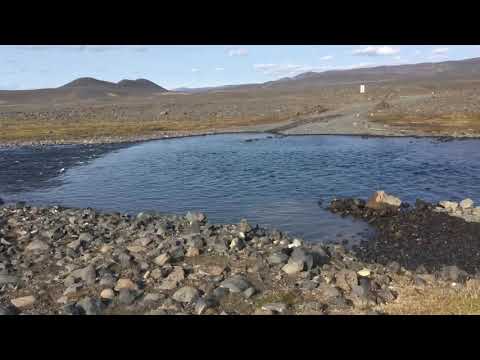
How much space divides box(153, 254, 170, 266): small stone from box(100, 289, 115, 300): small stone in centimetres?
201

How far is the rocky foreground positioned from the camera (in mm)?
10438

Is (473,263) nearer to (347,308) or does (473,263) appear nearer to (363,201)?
(347,308)

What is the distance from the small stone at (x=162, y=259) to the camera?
12.9m

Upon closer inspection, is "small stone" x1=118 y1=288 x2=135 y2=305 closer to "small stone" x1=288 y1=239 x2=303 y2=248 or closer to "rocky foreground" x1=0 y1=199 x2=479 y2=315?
"rocky foreground" x1=0 y1=199 x2=479 y2=315

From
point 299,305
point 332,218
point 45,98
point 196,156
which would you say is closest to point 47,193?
point 196,156

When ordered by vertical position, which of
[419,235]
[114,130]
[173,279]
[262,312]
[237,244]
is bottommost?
[419,235]

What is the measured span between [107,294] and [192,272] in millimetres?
2352

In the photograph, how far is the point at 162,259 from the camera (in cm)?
1301

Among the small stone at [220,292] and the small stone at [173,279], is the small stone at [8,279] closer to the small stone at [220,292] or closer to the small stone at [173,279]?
the small stone at [173,279]

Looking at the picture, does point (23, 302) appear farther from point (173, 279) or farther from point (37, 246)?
point (37, 246)

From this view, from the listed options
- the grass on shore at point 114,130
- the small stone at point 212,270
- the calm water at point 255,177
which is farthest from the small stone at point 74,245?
the grass on shore at point 114,130

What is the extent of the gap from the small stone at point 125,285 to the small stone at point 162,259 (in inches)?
56.4

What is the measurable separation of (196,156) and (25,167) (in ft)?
42.9

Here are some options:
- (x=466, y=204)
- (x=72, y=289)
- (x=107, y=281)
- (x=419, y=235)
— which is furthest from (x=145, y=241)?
(x=466, y=204)
